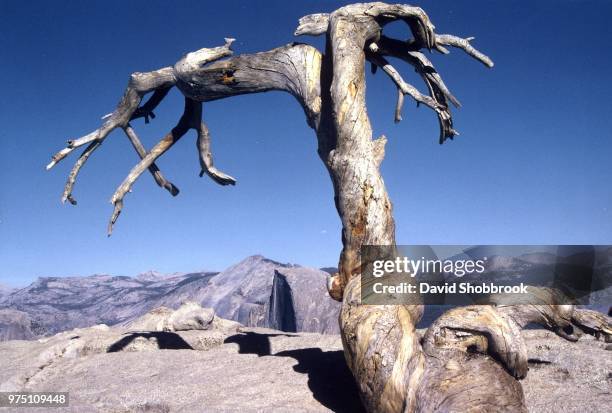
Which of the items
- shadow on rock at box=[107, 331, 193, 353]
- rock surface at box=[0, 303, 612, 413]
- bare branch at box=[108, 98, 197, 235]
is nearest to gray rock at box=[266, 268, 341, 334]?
shadow on rock at box=[107, 331, 193, 353]

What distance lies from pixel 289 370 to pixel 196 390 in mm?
999

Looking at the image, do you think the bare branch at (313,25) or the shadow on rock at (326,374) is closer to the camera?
the shadow on rock at (326,374)

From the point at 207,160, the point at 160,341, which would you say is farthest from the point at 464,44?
the point at 160,341

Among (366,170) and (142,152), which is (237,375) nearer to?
(366,170)

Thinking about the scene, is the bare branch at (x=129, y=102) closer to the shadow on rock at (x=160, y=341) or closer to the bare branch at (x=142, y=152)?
the bare branch at (x=142, y=152)

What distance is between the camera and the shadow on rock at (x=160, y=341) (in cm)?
675

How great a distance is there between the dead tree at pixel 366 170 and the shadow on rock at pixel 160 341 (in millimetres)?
2182

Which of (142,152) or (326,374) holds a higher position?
(142,152)

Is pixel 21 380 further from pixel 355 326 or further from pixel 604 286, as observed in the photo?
pixel 604 286

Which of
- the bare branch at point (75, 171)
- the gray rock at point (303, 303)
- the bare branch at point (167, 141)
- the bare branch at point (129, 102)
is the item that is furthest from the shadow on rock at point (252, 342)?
the gray rock at point (303, 303)

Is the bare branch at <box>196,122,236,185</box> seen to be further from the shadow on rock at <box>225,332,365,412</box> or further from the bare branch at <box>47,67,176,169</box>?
the shadow on rock at <box>225,332,365,412</box>

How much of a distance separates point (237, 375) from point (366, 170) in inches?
103

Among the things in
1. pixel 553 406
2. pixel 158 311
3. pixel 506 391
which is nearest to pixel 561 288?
pixel 553 406

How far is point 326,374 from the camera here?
457cm
